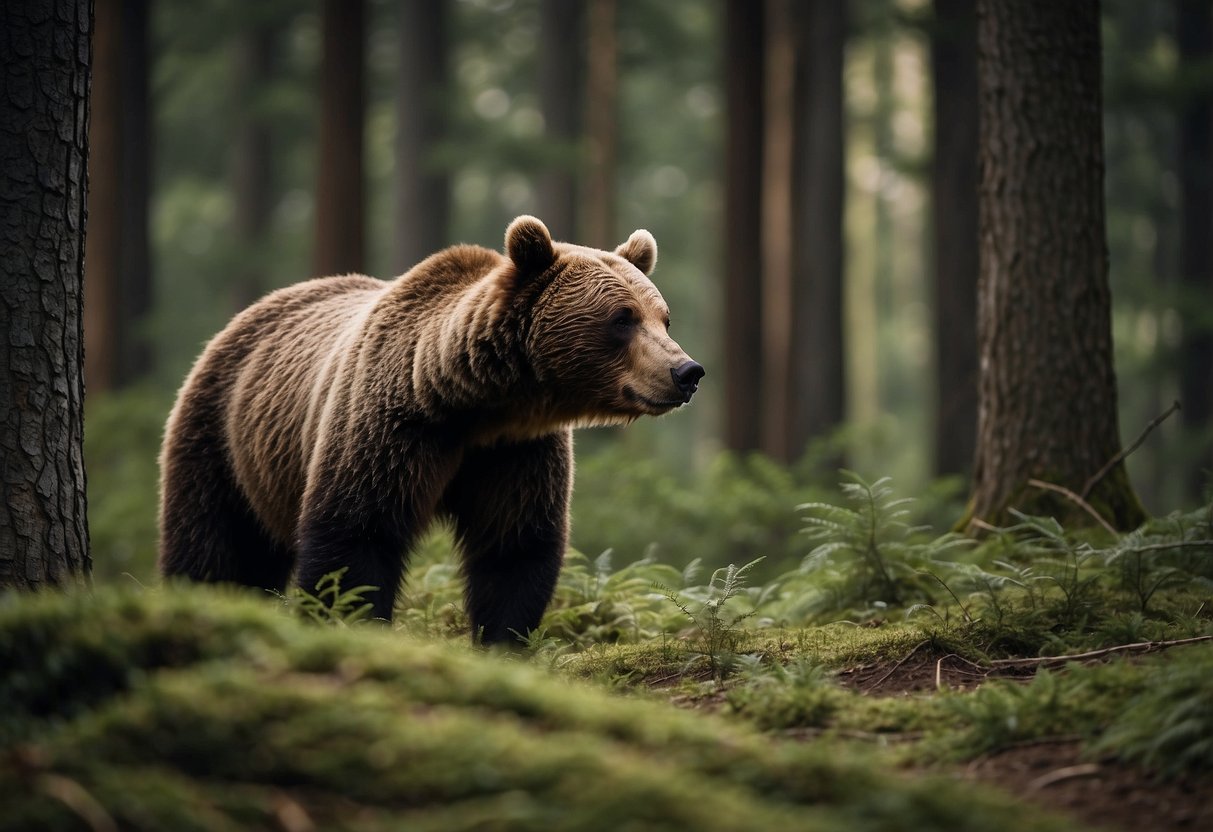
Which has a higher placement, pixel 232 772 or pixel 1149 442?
pixel 232 772

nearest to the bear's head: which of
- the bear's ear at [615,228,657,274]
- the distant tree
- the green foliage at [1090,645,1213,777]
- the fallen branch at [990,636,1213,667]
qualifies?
the bear's ear at [615,228,657,274]

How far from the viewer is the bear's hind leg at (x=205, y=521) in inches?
258

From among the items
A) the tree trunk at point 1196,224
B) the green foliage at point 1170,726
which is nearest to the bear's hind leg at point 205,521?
the green foliage at point 1170,726

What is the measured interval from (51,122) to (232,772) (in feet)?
11.1

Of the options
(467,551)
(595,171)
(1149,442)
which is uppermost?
(595,171)

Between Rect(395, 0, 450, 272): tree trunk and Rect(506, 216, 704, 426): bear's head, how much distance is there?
1660cm

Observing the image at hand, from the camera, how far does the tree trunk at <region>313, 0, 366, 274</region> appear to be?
44.6 feet

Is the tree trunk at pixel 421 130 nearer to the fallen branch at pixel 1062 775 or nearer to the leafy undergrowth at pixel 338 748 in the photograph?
the leafy undergrowth at pixel 338 748

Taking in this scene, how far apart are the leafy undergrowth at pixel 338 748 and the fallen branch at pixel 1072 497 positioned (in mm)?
4046

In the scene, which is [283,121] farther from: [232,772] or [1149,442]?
[232,772]

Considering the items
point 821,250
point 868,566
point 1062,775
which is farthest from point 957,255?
point 1062,775

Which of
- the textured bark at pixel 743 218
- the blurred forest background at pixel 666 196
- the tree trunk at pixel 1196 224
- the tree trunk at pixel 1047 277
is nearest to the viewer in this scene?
the tree trunk at pixel 1047 277

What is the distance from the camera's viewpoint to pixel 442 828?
2.47 m

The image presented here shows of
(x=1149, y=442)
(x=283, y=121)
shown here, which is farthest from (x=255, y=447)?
(x=1149, y=442)
